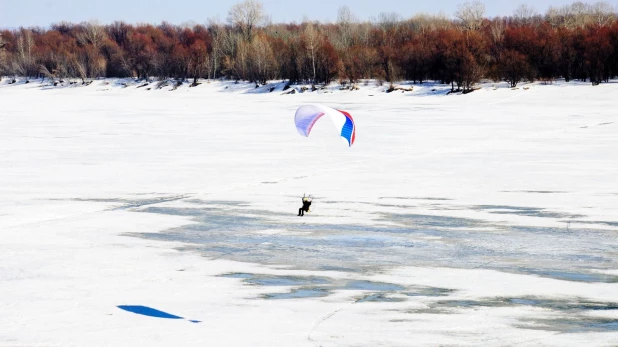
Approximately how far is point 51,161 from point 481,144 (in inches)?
529

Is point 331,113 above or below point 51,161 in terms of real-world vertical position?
above

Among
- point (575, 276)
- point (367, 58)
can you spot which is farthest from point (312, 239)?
point (367, 58)

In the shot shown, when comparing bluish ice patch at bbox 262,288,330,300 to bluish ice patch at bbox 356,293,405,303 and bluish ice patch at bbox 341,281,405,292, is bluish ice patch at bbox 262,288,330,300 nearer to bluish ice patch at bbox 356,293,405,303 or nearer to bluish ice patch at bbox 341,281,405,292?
bluish ice patch at bbox 341,281,405,292

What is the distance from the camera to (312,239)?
589 inches

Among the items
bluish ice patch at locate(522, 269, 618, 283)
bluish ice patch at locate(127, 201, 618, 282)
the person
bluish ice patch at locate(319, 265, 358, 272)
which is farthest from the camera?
the person

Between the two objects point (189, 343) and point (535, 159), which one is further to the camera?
point (535, 159)

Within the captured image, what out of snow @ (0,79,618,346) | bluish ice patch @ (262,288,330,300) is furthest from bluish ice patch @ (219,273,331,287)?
bluish ice patch @ (262,288,330,300)

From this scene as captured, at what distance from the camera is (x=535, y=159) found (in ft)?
83.8

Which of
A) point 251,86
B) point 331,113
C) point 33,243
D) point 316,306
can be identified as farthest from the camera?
point 251,86

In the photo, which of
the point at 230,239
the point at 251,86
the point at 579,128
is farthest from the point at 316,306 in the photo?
the point at 251,86

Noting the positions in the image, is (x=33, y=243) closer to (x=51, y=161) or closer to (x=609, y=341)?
(x=609, y=341)

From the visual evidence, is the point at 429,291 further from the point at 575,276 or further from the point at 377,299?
the point at 575,276

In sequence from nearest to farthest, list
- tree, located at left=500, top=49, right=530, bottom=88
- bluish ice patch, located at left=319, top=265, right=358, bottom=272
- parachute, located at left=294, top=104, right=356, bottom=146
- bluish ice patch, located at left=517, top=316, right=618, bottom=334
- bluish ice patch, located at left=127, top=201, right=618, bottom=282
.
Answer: bluish ice patch, located at left=517, top=316, right=618, bottom=334 < bluish ice patch, located at left=319, top=265, right=358, bottom=272 < bluish ice patch, located at left=127, top=201, right=618, bottom=282 < parachute, located at left=294, top=104, right=356, bottom=146 < tree, located at left=500, top=49, right=530, bottom=88

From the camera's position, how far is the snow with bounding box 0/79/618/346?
10.0 meters
